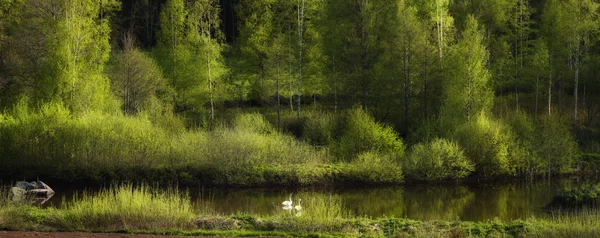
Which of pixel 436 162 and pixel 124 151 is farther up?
pixel 124 151

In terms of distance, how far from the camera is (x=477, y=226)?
20.6 m

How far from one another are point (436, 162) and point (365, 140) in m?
4.26

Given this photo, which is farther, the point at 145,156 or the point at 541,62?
the point at 541,62

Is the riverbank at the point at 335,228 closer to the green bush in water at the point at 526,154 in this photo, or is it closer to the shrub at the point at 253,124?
the green bush in water at the point at 526,154

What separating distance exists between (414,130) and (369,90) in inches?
156

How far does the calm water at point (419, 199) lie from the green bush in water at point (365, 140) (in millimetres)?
3361

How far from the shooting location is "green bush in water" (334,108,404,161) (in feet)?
123

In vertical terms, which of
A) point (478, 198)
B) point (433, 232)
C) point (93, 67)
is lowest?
point (478, 198)

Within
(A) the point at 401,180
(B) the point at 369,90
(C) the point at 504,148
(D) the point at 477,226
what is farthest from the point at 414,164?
(D) the point at 477,226

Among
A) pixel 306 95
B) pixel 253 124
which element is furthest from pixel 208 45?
pixel 306 95

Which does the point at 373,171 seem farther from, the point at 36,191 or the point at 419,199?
the point at 36,191

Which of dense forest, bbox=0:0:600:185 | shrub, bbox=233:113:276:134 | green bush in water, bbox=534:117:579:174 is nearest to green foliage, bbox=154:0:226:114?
dense forest, bbox=0:0:600:185

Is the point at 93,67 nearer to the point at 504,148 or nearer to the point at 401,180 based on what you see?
the point at 401,180

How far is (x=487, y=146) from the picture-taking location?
3669 cm
